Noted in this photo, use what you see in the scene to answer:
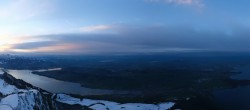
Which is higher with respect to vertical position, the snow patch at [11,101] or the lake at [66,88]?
the snow patch at [11,101]

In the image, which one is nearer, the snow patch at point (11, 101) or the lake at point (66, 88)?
the snow patch at point (11, 101)

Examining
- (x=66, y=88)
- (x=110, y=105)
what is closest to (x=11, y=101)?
(x=110, y=105)

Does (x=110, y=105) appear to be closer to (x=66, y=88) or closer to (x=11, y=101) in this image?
(x=11, y=101)

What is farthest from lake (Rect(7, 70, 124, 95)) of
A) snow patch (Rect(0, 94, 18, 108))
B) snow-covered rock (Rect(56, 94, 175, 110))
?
snow patch (Rect(0, 94, 18, 108))

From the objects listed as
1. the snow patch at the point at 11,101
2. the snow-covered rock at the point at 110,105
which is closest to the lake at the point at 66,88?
the snow-covered rock at the point at 110,105

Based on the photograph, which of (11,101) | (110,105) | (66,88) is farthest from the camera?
(66,88)

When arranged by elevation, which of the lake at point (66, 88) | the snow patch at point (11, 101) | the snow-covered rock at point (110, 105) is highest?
the snow patch at point (11, 101)

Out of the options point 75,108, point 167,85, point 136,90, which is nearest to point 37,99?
point 75,108

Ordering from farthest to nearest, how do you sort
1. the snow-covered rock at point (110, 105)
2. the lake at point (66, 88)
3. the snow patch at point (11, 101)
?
1. the lake at point (66, 88)
2. the snow-covered rock at point (110, 105)
3. the snow patch at point (11, 101)

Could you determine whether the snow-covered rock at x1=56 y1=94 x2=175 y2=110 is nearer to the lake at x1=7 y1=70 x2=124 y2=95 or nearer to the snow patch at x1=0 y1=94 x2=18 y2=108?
the snow patch at x1=0 y1=94 x2=18 y2=108

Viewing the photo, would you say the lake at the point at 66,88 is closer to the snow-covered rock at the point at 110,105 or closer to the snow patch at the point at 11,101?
the snow-covered rock at the point at 110,105

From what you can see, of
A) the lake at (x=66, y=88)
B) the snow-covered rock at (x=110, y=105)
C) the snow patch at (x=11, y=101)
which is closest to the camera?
the snow patch at (x=11, y=101)
